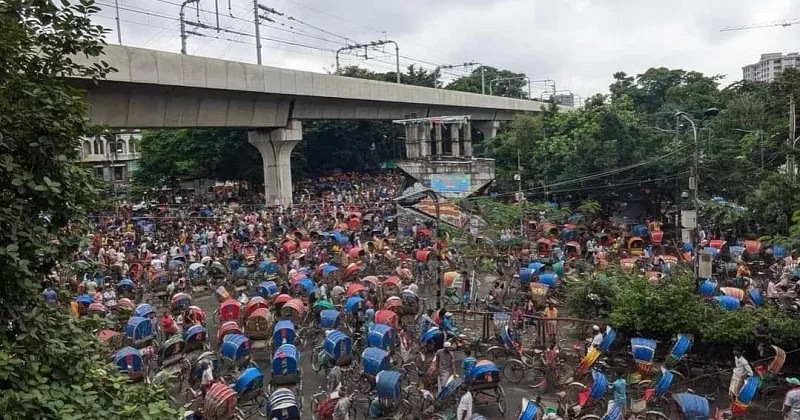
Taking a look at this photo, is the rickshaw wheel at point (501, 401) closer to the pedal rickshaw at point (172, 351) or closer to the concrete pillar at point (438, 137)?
the pedal rickshaw at point (172, 351)

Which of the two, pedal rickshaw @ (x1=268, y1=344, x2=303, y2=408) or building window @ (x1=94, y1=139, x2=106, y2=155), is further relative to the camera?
pedal rickshaw @ (x1=268, y1=344, x2=303, y2=408)

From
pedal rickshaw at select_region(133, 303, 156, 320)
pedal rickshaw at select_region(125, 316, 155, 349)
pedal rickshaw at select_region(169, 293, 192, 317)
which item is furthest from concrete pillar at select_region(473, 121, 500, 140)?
pedal rickshaw at select_region(125, 316, 155, 349)

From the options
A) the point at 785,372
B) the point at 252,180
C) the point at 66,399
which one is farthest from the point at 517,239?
the point at 252,180

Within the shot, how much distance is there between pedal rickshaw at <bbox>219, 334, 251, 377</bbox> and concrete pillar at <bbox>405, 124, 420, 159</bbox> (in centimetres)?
2316

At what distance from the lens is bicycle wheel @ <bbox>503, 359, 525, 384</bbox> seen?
13492 millimetres

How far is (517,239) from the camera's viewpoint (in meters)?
25.9

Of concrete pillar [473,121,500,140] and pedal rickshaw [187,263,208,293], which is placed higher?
concrete pillar [473,121,500,140]

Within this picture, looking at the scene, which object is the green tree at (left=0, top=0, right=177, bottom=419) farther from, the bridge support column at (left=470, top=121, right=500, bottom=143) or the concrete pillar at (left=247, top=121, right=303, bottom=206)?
the bridge support column at (left=470, top=121, right=500, bottom=143)

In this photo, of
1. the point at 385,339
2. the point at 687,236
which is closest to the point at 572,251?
the point at 687,236

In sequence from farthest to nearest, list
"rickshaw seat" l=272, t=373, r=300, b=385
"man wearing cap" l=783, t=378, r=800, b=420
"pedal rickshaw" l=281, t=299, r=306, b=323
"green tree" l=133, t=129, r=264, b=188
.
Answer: "green tree" l=133, t=129, r=264, b=188 → "pedal rickshaw" l=281, t=299, r=306, b=323 → "rickshaw seat" l=272, t=373, r=300, b=385 → "man wearing cap" l=783, t=378, r=800, b=420

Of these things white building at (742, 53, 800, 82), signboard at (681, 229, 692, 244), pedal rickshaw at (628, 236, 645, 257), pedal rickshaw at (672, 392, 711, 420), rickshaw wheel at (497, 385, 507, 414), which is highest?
white building at (742, 53, 800, 82)

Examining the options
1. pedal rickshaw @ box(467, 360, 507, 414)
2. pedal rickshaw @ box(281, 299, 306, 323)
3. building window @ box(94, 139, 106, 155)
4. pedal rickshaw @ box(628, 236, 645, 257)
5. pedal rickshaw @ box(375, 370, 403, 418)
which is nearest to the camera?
building window @ box(94, 139, 106, 155)

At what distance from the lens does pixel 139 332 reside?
14.5m

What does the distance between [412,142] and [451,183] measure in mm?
3331
